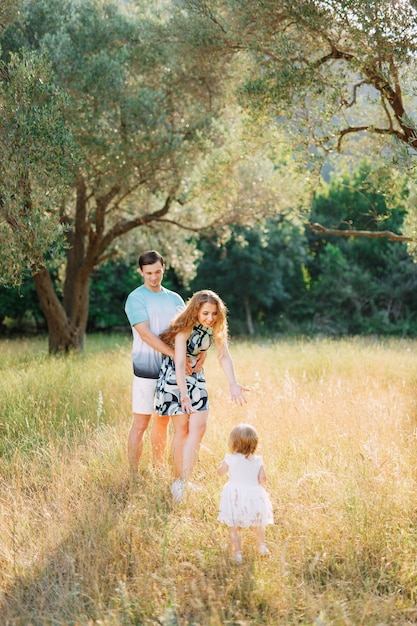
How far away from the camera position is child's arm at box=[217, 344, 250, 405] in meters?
5.10

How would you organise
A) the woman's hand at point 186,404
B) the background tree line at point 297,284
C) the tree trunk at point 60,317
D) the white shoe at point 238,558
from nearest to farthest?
the white shoe at point 238,558, the woman's hand at point 186,404, the tree trunk at point 60,317, the background tree line at point 297,284

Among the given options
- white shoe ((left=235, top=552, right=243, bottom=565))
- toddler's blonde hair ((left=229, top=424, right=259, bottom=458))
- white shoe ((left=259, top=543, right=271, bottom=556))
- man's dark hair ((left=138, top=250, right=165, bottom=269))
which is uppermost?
man's dark hair ((left=138, top=250, right=165, bottom=269))

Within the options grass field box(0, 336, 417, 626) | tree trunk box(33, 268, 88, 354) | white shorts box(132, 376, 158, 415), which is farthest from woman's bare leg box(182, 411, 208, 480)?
tree trunk box(33, 268, 88, 354)

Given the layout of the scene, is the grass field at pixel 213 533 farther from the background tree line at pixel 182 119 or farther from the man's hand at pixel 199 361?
the background tree line at pixel 182 119

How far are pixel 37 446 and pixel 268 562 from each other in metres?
3.21

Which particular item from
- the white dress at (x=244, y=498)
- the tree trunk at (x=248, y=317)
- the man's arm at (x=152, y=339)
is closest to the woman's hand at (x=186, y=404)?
the man's arm at (x=152, y=339)

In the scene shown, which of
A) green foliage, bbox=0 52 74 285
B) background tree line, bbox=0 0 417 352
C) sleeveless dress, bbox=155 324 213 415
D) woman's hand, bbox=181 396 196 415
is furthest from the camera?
background tree line, bbox=0 0 417 352

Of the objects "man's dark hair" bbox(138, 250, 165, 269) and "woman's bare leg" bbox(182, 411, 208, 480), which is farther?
"man's dark hair" bbox(138, 250, 165, 269)

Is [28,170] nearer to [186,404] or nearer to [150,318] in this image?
[150,318]

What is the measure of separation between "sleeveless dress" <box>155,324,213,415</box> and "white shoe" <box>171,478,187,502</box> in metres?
0.59

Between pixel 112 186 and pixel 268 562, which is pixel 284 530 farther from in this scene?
pixel 112 186

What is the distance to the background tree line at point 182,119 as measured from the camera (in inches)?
321

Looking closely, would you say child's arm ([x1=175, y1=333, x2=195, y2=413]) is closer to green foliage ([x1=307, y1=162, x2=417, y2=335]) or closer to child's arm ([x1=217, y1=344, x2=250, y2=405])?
child's arm ([x1=217, y1=344, x2=250, y2=405])

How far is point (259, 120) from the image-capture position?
33.0ft
